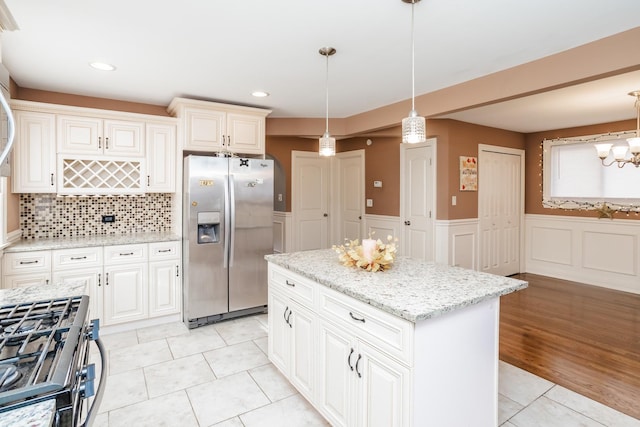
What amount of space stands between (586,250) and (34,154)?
23.4 feet

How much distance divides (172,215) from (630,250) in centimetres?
618

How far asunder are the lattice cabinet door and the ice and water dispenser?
81 centimetres

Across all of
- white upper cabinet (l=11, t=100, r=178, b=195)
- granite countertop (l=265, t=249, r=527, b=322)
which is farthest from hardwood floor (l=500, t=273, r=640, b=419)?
white upper cabinet (l=11, t=100, r=178, b=195)

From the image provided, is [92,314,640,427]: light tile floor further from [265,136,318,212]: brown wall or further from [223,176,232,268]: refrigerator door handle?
[265,136,318,212]: brown wall

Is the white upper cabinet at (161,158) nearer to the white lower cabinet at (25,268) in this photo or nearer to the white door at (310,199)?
the white lower cabinet at (25,268)

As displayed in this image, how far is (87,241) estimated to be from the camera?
3.42 meters

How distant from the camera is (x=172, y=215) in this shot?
4.15 meters

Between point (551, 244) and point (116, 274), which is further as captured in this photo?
point (551, 244)

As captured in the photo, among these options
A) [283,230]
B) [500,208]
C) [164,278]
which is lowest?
[164,278]

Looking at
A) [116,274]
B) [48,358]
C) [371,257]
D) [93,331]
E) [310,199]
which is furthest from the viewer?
[310,199]

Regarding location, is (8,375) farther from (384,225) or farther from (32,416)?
(384,225)

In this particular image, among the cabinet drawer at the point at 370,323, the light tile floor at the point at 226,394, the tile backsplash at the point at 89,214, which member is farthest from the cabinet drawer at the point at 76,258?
the cabinet drawer at the point at 370,323

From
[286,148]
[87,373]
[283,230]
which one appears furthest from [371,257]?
[286,148]

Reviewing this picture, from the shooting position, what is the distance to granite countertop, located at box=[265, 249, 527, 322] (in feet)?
5.01
